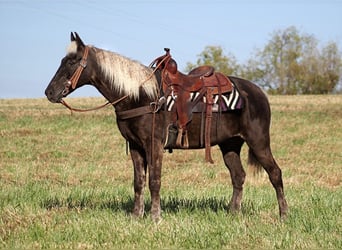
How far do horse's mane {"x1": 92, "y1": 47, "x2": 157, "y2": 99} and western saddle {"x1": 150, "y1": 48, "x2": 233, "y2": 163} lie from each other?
0.72 ft

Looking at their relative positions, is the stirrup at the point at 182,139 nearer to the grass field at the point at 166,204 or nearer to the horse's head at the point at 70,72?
the grass field at the point at 166,204

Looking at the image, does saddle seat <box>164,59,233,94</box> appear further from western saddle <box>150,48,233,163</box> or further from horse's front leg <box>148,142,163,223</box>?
horse's front leg <box>148,142,163,223</box>

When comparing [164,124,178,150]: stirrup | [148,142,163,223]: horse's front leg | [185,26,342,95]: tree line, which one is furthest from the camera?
[185,26,342,95]: tree line

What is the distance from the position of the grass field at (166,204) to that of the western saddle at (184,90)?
3.92 ft

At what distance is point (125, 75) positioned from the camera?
7.84 m

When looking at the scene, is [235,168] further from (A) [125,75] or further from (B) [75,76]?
(B) [75,76]

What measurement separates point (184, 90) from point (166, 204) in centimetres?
223

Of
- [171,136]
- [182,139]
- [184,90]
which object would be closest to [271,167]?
[182,139]

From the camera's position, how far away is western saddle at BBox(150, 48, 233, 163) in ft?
26.0

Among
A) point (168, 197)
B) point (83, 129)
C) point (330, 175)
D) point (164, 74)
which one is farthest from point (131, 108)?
point (83, 129)

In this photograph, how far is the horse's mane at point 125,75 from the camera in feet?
25.6

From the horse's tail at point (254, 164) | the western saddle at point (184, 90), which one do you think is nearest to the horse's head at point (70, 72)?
the western saddle at point (184, 90)

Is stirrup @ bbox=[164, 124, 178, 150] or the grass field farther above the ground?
stirrup @ bbox=[164, 124, 178, 150]

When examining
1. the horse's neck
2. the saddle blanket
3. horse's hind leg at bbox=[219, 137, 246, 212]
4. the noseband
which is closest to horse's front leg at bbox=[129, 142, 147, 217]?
the horse's neck
